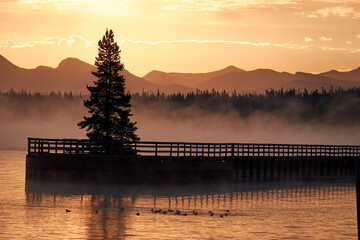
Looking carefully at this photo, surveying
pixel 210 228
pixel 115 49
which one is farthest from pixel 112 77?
pixel 210 228

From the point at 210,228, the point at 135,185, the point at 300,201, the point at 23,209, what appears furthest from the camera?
the point at 135,185

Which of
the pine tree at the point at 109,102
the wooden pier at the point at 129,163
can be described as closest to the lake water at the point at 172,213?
the wooden pier at the point at 129,163

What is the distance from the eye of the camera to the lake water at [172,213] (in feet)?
110

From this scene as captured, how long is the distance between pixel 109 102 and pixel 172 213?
94.6 feet

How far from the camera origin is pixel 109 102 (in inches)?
2687

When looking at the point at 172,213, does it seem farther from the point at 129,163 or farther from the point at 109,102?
the point at 109,102

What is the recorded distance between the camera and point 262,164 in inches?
2682

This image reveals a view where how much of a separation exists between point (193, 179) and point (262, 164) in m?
11.2

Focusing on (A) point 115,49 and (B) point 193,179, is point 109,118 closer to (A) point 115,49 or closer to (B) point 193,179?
(A) point 115,49

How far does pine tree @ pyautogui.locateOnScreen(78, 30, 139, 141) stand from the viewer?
2657 inches

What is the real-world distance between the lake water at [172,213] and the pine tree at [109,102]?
27.9 feet

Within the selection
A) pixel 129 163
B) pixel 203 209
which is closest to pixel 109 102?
pixel 129 163

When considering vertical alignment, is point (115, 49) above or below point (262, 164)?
above

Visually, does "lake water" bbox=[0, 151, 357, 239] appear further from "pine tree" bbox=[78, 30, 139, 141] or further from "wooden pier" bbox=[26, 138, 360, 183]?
"pine tree" bbox=[78, 30, 139, 141]
